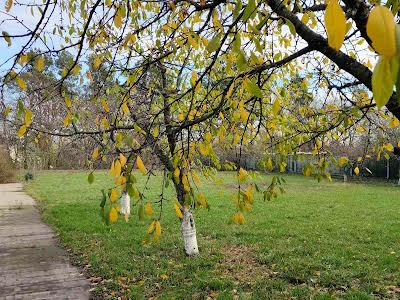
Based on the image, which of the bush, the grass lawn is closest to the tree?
the grass lawn

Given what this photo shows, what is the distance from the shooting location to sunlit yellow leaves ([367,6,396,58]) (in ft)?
1.95

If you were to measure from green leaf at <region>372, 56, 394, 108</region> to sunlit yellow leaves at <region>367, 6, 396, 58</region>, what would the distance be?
0.06ft

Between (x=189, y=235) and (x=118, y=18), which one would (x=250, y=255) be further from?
(x=118, y=18)

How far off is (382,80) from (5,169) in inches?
1040

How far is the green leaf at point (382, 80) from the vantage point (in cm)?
63

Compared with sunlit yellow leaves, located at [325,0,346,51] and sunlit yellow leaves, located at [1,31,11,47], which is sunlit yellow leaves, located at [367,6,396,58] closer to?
sunlit yellow leaves, located at [325,0,346,51]

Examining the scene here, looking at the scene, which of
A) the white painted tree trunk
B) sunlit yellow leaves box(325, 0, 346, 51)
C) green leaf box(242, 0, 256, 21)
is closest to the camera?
sunlit yellow leaves box(325, 0, 346, 51)

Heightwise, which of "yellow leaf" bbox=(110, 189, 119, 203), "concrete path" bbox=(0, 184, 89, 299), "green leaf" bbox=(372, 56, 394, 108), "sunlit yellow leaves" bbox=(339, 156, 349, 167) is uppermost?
"green leaf" bbox=(372, 56, 394, 108)

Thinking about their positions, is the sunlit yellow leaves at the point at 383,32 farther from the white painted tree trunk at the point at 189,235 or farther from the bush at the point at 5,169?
the bush at the point at 5,169

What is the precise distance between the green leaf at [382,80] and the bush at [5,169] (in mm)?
26280

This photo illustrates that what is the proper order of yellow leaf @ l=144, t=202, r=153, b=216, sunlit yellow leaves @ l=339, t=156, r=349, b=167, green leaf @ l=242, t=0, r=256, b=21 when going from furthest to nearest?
sunlit yellow leaves @ l=339, t=156, r=349, b=167 < yellow leaf @ l=144, t=202, r=153, b=216 < green leaf @ l=242, t=0, r=256, b=21

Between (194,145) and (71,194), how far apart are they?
15130 millimetres

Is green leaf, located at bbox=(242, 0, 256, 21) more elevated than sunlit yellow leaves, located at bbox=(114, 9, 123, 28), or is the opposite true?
sunlit yellow leaves, located at bbox=(114, 9, 123, 28)

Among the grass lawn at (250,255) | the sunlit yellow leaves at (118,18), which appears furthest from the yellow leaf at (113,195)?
the grass lawn at (250,255)
